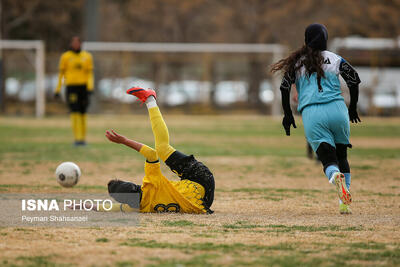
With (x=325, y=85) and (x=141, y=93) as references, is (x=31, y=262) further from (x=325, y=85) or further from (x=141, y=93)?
(x=325, y=85)

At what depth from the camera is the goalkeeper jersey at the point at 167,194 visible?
7.20 m

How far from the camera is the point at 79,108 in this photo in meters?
16.9

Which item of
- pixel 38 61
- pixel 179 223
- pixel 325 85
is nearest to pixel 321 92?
pixel 325 85

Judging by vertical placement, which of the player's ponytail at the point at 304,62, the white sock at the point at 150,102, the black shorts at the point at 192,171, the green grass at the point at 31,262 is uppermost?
the player's ponytail at the point at 304,62

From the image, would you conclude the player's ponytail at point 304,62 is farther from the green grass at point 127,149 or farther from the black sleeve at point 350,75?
the green grass at point 127,149

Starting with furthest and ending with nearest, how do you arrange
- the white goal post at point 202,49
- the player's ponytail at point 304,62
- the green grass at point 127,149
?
the white goal post at point 202,49 < the green grass at point 127,149 < the player's ponytail at point 304,62

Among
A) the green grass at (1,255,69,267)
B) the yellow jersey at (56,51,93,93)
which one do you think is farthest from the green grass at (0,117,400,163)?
the green grass at (1,255,69,267)

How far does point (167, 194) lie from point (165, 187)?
0.48 ft

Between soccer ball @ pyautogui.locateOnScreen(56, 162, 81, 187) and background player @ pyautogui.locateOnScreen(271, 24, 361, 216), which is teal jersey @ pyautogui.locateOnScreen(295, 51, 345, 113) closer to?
background player @ pyautogui.locateOnScreen(271, 24, 361, 216)

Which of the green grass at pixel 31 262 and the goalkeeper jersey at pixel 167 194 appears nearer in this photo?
the green grass at pixel 31 262

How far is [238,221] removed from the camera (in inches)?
278

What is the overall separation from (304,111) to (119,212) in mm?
2288

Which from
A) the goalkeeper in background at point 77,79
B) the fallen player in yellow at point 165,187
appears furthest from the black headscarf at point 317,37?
the goalkeeper in background at point 77,79

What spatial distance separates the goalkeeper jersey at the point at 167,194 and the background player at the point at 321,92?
1.27 meters
